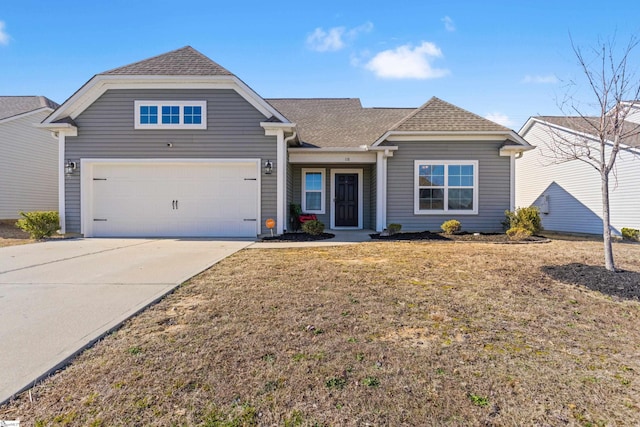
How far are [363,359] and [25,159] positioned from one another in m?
18.6

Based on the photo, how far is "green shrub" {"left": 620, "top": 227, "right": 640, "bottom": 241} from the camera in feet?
32.6

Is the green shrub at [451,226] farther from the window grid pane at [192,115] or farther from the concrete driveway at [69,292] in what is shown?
the window grid pane at [192,115]

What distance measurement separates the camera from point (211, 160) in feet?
32.9

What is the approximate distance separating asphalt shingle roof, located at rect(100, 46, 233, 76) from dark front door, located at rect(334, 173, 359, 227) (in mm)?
5540

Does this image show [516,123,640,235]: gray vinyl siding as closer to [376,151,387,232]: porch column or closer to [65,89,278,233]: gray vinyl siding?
[376,151,387,232]: porch column

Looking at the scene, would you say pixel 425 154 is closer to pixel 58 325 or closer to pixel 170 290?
pixel 170 290

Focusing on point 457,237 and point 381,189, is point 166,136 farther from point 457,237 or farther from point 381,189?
point 457,237

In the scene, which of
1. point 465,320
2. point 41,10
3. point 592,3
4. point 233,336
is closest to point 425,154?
point 592,3

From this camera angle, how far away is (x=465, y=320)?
3166 mm

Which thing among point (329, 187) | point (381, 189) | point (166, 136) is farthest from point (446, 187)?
point (166, 136)

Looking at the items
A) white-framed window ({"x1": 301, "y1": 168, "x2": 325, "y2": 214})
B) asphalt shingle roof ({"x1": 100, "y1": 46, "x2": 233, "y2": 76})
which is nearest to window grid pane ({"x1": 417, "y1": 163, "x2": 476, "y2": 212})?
white-framed window ({"x1": 301, "y1": 168, "x2": 325, "y2": 214})

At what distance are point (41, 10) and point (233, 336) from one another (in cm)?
1373

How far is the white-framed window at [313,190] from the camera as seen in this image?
A: 41.8 ft

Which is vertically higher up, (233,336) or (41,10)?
(41,10)
